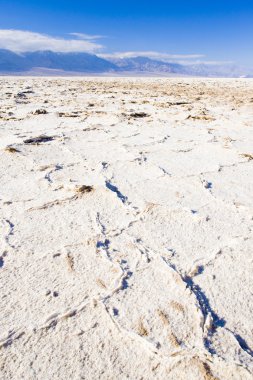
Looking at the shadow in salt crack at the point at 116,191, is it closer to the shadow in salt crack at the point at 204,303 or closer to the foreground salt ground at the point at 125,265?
the foreground salt ground at the point at 125,265

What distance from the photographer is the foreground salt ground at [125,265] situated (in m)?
1.43

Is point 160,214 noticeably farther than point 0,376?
Yes

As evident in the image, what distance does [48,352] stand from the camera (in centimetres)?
144

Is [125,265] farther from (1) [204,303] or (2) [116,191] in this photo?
(2) [116,191]

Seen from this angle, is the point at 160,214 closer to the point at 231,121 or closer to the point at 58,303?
the point at 58,303

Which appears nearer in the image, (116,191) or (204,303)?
(204,303)

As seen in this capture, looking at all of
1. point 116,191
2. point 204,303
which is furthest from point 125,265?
point 116,191

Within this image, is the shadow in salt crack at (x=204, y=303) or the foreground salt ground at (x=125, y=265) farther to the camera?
the shadow in salt crack at (x=204, y=303)

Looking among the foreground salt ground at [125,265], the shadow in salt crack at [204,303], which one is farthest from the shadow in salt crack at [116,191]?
the shadow in salt crack at [204,303]

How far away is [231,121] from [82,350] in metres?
6.07

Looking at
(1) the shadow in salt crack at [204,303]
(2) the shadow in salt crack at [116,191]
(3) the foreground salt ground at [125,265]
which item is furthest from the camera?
(2) the shadow in salt crack at [116,191]

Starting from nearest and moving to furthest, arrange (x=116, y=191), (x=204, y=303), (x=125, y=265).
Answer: (x=204, y=303) < (x=125, y=265) < (x=116, y=191)

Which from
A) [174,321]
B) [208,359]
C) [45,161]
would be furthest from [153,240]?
[45,161]

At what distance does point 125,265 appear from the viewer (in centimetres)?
201
